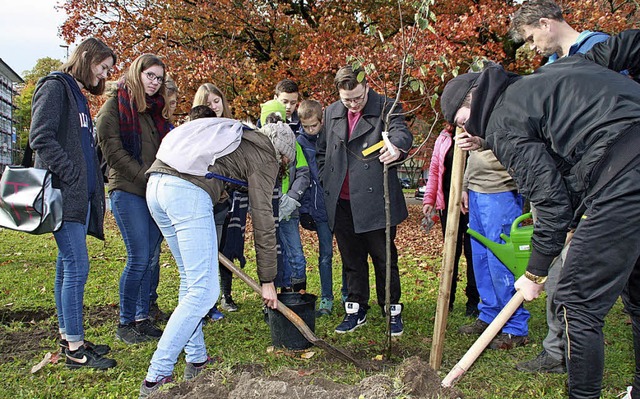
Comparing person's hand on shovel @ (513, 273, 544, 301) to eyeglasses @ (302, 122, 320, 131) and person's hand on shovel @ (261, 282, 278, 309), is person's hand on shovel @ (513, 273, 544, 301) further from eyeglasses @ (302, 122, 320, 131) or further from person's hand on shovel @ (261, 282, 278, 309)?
eyeglasses @ (302, 122, 320, 131)

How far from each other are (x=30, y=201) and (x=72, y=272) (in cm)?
54

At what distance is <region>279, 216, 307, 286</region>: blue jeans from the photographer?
4.74 m

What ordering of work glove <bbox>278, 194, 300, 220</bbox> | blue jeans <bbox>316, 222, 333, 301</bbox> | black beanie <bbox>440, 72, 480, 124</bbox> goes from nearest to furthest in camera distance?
black beanie <bbox>440, 72, 480, 124</bbox> < work glove <bbox>278, 194, 300, 220</bbox> < blue jeans <bbox>316, 222, 333, 301</bbox>

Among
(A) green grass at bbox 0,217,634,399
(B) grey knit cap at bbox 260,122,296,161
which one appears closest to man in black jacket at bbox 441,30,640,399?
(A) green grass at bbox 0,217,634,399

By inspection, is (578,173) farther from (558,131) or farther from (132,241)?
(132,241)

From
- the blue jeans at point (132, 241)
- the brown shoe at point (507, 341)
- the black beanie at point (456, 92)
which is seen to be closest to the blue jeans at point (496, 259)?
the brown shoe at point (507, 341)

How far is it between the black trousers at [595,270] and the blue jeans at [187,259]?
1.79m

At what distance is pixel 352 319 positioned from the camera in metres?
4.30

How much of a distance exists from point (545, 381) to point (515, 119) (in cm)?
179

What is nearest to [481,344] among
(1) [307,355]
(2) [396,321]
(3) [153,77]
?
(1) [307,355]

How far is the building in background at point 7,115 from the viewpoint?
81.1 m

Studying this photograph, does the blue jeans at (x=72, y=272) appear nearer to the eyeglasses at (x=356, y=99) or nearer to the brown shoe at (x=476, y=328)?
the eyeglasses at (x=356, y=99)

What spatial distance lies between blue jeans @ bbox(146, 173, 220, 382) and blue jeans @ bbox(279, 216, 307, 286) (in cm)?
192

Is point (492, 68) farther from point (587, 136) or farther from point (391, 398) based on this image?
point (391, 398)
